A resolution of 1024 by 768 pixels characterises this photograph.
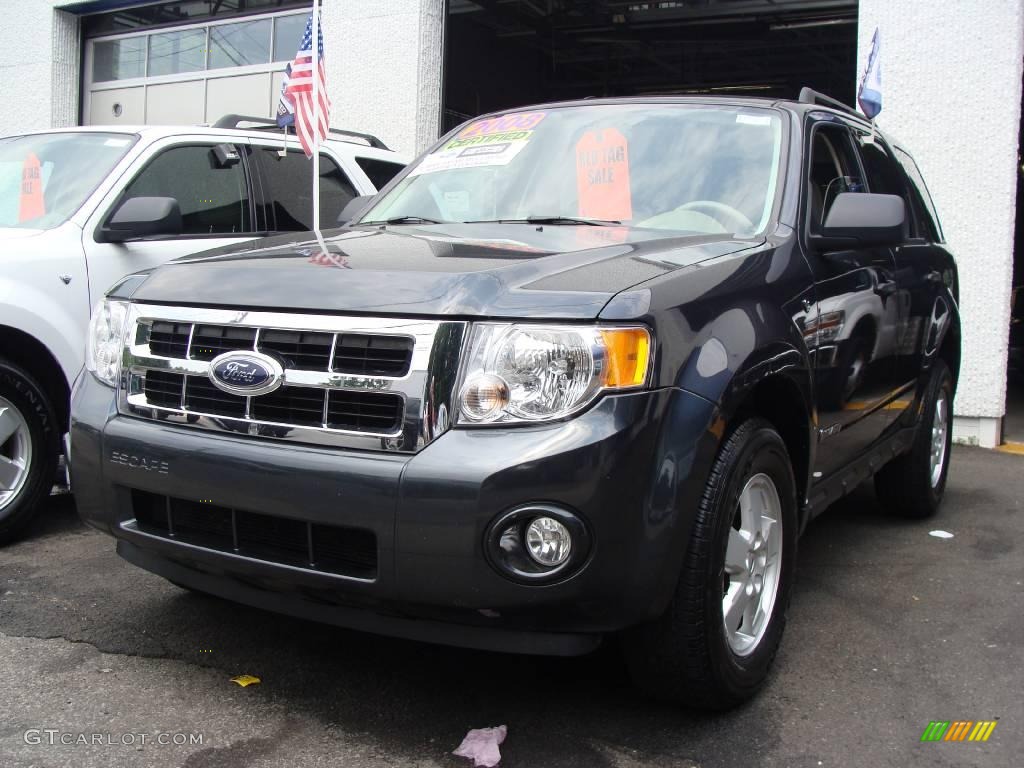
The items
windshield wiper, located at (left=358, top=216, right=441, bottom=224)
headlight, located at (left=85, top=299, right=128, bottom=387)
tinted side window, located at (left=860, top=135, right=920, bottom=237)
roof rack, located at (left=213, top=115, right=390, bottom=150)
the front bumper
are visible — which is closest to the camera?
the front bumper

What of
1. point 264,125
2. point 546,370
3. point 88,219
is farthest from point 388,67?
point 546,370

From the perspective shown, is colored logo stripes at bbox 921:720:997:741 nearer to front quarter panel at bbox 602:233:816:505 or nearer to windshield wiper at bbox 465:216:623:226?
front quarter panel at bbox 602:233:816:505

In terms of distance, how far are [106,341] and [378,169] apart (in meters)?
3.58

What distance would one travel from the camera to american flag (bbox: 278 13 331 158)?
5745mm

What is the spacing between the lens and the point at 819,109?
4.12 metres

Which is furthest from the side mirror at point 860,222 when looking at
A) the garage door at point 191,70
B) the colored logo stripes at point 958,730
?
the garage door at point 191,70

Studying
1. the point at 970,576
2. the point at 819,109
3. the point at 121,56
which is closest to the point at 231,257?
the point at 819,109

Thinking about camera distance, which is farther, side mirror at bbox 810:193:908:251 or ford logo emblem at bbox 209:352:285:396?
side mirror at bbox 810:193:908:251

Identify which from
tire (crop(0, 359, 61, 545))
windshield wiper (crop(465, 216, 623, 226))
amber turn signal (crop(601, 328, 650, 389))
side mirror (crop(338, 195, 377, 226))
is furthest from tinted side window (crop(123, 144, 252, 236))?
amber turn signal (crop(601, 328, 650, 389))

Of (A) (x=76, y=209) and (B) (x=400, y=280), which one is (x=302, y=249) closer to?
(B) (x=400, y=280)

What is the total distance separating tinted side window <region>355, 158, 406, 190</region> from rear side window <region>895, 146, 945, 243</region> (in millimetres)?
2887

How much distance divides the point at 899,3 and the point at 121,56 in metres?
8.90

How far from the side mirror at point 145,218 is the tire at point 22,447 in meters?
0.77

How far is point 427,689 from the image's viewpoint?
3098 millimetres
